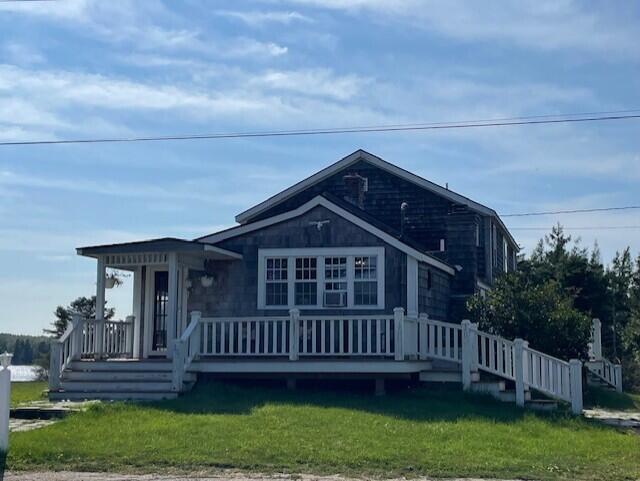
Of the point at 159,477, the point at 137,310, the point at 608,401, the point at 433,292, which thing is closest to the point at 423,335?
the point at 433,292

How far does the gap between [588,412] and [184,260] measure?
9335 mm

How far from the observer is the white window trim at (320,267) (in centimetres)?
1902

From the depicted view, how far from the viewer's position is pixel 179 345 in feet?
56.3

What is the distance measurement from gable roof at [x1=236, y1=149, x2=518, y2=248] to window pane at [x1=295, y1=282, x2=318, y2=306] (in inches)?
264

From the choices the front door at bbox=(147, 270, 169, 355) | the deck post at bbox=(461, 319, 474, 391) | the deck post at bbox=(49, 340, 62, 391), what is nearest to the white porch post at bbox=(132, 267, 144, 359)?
the front door at bbox=(147, 270, 169, 355)

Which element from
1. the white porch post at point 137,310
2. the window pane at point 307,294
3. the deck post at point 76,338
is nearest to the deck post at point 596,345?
the window pane at point 307,294

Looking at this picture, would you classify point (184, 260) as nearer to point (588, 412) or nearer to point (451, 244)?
point (451, 244)

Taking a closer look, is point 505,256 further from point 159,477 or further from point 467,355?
point 159,477

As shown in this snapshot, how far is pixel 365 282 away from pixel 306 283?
1.36m

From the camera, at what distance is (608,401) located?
20438mm

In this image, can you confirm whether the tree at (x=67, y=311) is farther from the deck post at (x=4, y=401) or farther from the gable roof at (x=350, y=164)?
the deck post at (x=4, y=401)

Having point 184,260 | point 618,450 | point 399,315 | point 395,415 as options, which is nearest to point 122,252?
point 184,260

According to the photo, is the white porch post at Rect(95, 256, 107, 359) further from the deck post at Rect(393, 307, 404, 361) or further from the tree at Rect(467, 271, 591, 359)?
the tree at Rect(467, 271, 591, 359)

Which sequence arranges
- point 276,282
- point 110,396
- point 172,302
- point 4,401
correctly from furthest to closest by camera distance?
1. point 276,282
2. point 172,302
3. point 110,396
4. point 4,401
